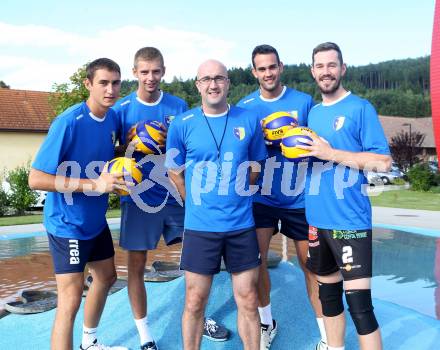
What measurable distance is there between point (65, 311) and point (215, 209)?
1.46 meters

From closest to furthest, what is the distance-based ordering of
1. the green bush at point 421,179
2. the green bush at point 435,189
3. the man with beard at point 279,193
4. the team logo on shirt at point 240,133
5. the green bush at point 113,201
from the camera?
1. the team logo on shirt at point 240,133
2. the man with beard at point 279,193
3. the green bush at point 113,201
4. the green bush at point 435,189
5. the green bush at point 421,179

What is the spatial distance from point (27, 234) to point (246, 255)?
10.7 metres

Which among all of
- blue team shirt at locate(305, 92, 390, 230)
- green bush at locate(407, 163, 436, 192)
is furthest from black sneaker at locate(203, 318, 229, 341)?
green bush at locate(407, 163, 436, 192)

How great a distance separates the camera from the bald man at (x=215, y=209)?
3703 mm

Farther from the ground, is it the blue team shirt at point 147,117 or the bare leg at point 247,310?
the blue team shirt at point 147,117

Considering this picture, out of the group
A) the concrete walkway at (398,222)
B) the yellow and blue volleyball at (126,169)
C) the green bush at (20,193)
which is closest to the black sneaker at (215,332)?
the yellow and blue volleyball at (126,169)

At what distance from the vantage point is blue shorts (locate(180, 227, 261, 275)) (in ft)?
12.1

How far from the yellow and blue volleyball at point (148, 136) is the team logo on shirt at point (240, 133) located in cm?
78

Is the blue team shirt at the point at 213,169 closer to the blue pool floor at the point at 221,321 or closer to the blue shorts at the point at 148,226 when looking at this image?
the blue shorts at the point at 148,226

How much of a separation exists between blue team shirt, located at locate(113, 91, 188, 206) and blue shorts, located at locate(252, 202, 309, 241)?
833 mm

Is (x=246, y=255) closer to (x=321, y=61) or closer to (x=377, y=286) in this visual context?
(x=321, y=61)

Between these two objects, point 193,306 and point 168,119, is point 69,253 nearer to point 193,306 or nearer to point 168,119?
point 193,306

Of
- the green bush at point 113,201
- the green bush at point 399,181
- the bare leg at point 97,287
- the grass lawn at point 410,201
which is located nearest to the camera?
the bare leg at point 97,287

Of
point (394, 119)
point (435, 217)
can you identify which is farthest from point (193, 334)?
point (394, 119)
